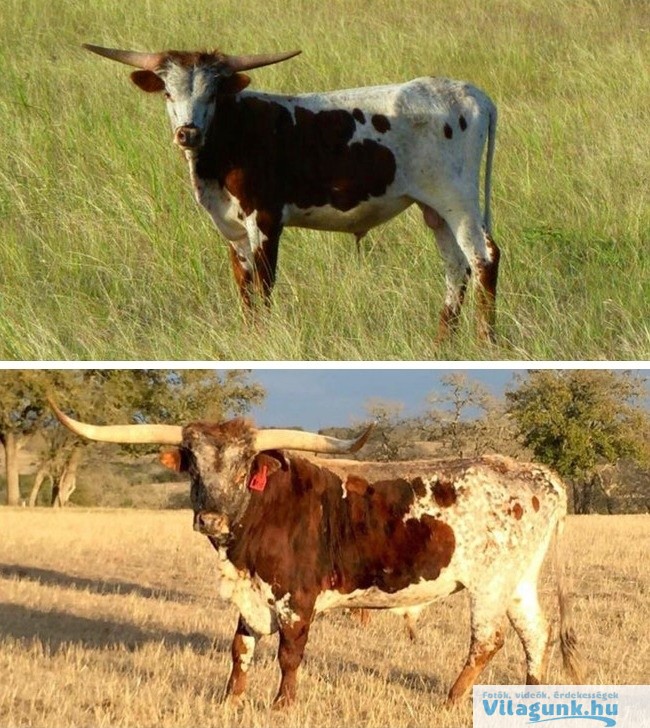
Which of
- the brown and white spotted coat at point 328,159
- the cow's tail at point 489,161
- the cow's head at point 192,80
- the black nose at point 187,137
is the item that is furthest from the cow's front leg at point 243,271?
the cow's tail at point 489,161

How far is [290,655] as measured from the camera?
6.88 m

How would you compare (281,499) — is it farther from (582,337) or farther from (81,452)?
(582,337)

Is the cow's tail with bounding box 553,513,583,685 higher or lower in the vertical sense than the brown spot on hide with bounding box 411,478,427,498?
lower

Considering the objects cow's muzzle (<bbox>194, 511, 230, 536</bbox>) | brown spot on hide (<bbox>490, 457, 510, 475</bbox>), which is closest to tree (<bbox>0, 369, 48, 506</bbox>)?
cow's muzzle (<bbox>194, 511, 230, 536</bbox>)

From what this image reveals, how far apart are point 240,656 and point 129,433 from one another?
101 cm

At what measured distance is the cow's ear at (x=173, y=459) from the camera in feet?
22.3

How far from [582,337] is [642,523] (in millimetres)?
2450

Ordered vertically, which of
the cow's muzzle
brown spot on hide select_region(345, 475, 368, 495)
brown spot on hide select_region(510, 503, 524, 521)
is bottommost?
brown spot on hide select_region(510, 503, 524, 521)

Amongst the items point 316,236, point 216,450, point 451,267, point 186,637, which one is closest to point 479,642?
point 186,637

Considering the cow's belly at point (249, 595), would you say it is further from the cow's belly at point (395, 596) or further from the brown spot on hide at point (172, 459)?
the brown spot on hide at point (172, 459)

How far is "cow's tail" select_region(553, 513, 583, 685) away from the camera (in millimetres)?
6980

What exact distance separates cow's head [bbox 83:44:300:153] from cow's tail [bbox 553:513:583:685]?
120 inches

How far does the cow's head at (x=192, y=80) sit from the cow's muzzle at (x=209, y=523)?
8.71ft

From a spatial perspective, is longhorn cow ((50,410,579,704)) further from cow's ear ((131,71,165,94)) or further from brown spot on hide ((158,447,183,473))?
cow's ear ((131,71,165,94))
